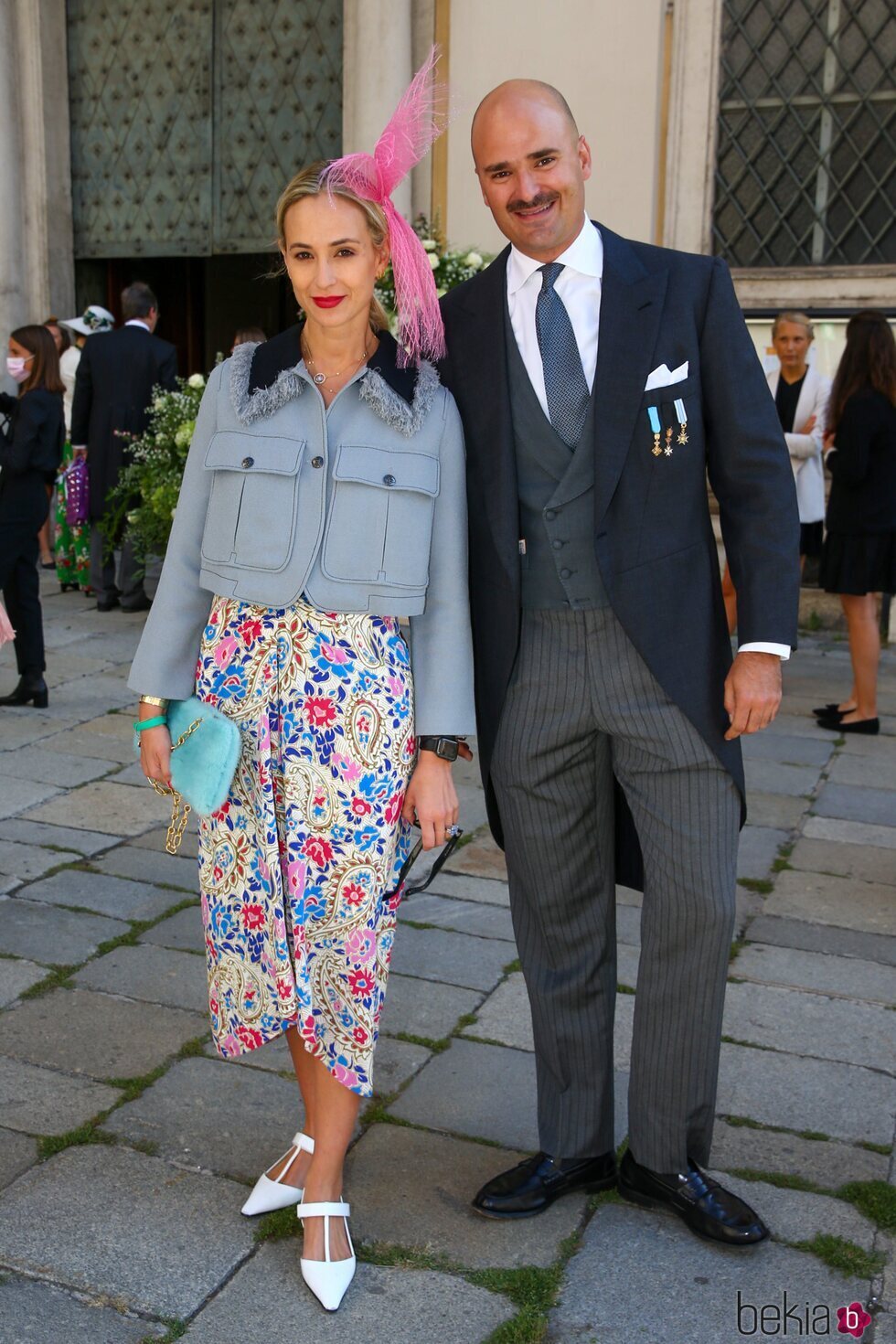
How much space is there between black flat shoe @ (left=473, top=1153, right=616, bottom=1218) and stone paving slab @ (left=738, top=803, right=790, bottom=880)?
1.86 metres

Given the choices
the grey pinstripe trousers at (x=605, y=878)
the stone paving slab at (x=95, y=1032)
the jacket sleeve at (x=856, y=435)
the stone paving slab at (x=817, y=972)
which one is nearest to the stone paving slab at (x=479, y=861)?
the stone paving slab at (x=817, y=972)

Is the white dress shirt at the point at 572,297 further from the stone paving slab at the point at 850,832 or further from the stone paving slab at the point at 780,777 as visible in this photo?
the stone paving slab at the point at 780,777

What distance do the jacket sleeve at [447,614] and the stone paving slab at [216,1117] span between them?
97cm

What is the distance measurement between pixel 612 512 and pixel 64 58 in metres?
9.60

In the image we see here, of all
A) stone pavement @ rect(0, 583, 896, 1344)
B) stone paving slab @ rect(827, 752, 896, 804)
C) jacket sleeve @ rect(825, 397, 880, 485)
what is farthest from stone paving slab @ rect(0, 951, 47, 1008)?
jacket sleeve @ rect(825, 397, 880, 485)

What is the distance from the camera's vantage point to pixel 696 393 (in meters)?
2.27

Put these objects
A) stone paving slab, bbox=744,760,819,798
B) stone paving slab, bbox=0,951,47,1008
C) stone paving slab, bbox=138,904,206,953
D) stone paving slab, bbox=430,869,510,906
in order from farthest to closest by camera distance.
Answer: stone paving slab, bbox=744,760,819,798
stone paving slab, bbox=430,869,510,906
stone paving slab, bbox=138,904,206,953
stone paving slab, bbox=0,951,47,1008

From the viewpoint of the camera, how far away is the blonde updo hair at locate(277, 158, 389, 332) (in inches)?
86.1

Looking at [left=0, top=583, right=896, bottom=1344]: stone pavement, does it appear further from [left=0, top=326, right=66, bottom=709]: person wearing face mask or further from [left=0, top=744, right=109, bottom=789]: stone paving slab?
[left=0, top=326, right=66, bottom=709]: person wearing face mask

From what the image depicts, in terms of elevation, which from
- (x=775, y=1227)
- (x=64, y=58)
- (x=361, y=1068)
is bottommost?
(x=775, y=1227)

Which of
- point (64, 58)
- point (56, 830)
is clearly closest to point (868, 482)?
point (56, 830)

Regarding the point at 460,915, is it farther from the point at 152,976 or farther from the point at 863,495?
the point at 863,495

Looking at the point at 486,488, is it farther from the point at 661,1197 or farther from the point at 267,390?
the point at 661,1197

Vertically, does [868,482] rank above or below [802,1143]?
above
